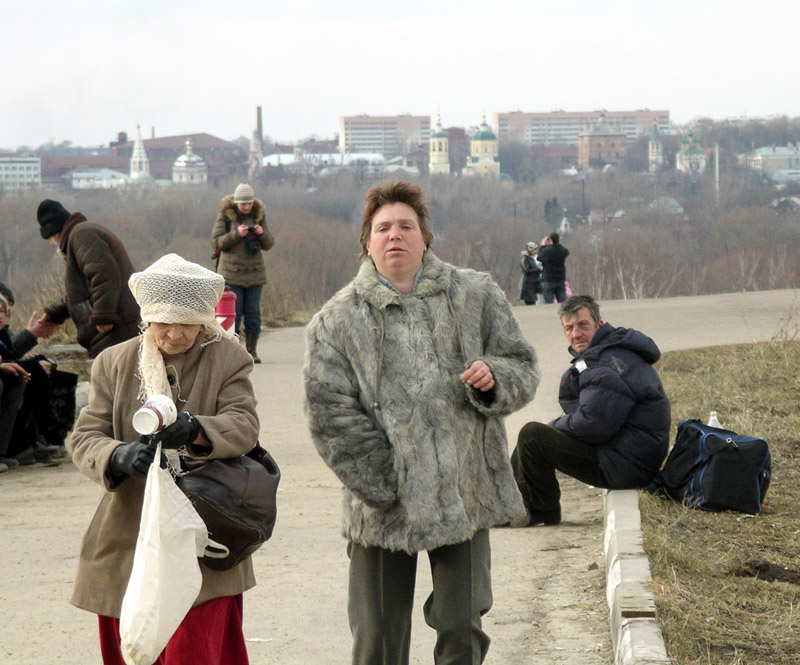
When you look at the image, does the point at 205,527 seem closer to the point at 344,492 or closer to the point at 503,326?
the point at 344,492

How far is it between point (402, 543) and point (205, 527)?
2.08 ft

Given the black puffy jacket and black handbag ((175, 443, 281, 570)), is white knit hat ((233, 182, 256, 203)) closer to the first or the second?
the black puffy jacket

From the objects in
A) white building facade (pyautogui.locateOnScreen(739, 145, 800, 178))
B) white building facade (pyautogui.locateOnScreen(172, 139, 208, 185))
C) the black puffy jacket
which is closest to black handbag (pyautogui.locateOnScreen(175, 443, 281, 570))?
the black puffy jacket

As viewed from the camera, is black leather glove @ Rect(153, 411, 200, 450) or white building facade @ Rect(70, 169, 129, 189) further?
white building facade @ Rect(70, 169, 129, 189)

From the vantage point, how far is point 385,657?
387cm

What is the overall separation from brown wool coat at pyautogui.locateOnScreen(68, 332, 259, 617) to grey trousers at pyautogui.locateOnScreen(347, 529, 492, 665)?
38 cm

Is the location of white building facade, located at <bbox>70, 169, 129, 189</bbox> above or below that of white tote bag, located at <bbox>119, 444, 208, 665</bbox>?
below

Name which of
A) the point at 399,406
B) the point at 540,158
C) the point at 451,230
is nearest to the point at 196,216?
the point at 451,230

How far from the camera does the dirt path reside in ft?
16.5

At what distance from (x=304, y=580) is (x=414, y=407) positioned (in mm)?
2524

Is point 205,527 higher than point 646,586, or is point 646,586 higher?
point 205,527

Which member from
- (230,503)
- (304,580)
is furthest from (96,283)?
(230,503)

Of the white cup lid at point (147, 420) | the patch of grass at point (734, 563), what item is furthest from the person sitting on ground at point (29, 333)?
the white cup lid at point (147, 420)

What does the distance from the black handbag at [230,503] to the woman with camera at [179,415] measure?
0.15ft
